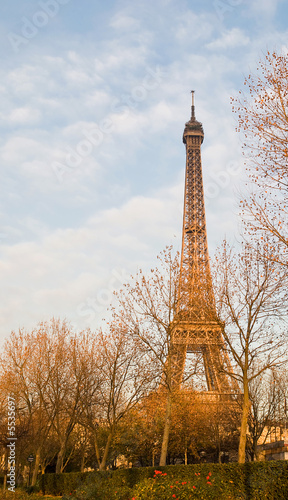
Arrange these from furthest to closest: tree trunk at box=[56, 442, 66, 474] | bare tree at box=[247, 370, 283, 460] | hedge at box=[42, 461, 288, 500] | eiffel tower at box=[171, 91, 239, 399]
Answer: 1. bare tree at box=[247, 370, 283, 460]
2. tree trunk at box=[56, 442, 66, 474]
3. eiffel tower at box=[171, 91, 239, 399]
4. hedge at box=[42, 461, 288, 500]

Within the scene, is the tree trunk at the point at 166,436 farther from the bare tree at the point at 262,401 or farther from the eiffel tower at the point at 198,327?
the bare tree at the point at 262,401

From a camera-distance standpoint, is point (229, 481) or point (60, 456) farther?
point (60, 456)

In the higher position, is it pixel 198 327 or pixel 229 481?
pixel 198 327

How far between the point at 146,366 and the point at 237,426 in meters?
22.9

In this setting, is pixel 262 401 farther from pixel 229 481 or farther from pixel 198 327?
pixel 229 481

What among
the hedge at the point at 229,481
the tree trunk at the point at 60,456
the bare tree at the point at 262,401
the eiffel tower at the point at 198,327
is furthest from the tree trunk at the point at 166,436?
the bare tree at the point at 262,401

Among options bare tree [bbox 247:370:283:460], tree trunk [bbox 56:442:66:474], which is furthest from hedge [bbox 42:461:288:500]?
bare tree [bbox 247:370:283:460]

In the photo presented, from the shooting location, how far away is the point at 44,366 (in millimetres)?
29328

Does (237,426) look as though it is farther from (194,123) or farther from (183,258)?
(194,123)

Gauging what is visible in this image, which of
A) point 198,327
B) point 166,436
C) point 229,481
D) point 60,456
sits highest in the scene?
point 198,327

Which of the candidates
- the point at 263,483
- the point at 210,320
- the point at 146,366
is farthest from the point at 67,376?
the point at 263,483

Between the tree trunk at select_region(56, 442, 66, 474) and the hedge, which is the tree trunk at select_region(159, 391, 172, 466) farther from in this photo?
the tree trunk at select_region(56, 442, 66, 474)

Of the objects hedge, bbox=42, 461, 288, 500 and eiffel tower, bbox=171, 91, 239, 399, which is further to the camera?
eiffel tower, bbox=171, 91, 239, 399

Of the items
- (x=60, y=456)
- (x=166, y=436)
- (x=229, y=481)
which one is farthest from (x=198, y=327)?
(x=60, y=456)
